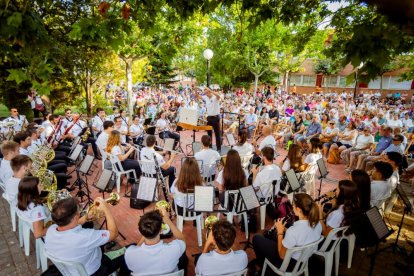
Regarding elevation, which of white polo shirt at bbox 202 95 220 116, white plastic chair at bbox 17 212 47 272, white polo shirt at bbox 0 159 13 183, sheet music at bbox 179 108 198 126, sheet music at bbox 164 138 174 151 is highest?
white polo shirt at bbox 202 95 220 116

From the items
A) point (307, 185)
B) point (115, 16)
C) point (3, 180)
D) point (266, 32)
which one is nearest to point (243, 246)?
point (307, 185)

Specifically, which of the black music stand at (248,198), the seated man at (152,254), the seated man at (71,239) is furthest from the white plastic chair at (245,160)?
the seated man at (71,239)

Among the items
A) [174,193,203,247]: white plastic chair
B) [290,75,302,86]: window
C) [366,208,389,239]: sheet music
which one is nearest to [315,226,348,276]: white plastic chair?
[366,208,389,239]: sheet music

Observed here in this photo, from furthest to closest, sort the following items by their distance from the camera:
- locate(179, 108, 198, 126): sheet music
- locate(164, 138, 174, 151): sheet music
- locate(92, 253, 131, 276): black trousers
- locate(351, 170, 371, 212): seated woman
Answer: locate(179, 108, 198, 126): sheet music → locate(164, 138, 174, 151): sheet music → locate(351, 170, 371, 212): seated woman → locate(92, 253, 131, 276): black trousers

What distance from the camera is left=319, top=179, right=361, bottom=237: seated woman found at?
3.47m

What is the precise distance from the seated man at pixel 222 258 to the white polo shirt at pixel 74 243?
1131mm

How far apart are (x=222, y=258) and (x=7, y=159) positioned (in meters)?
4.44

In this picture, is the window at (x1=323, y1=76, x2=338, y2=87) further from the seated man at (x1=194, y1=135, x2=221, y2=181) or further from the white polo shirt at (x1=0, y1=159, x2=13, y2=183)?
the white polo shirt at (x1=0, y1=159, x2=13, y2=183)

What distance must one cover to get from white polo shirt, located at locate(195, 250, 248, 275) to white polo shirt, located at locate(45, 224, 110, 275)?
1.11 metres

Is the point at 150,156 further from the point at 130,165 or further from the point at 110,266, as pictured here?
the point at 110,266

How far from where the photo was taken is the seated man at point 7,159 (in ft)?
14.9

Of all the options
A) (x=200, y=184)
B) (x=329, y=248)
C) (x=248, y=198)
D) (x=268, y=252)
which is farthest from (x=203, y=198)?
(x=329, y=248)

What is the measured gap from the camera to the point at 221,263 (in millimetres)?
2576

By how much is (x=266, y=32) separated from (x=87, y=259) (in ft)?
68.2
